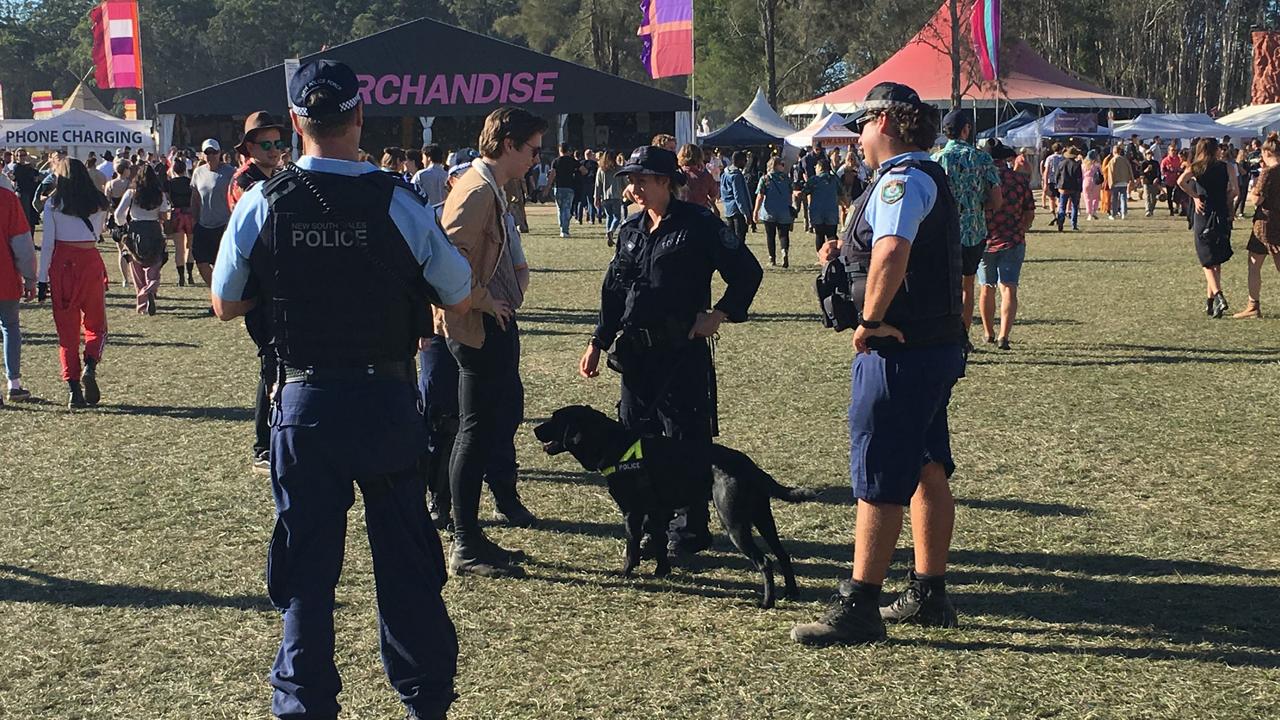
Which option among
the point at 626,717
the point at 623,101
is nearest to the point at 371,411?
the point at 626,717

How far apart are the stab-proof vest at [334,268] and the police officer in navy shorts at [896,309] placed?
1.62 meters

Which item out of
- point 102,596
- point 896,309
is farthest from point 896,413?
point 102,596

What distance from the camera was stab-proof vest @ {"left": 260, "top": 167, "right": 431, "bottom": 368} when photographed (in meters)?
3.28

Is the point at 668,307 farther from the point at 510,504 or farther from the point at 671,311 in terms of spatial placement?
the point at 510,504

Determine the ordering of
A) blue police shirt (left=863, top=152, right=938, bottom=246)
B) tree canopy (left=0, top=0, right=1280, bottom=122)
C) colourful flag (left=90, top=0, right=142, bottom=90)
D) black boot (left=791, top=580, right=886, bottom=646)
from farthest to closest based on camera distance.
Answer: tree canopy (left=0, top=0, right=1280, bottom=122), colourful flag (left=90, top=0, right=142, bottom=90), black boot (left=791, top=580, right=886, bottom=646), blue police shirt (left=863, top=152, right=938, bottom=246)

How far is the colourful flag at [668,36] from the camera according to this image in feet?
96.7

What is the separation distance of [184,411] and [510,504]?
4030 mm

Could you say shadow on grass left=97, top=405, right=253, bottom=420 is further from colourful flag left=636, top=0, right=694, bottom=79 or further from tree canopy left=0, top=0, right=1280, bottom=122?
tree canopy left=0, top=0, right=1280, bottom=122

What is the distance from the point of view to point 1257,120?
4469cm

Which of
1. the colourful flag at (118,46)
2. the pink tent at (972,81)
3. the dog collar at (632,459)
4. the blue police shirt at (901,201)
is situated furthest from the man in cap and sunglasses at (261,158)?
the pink tent at (972,81)

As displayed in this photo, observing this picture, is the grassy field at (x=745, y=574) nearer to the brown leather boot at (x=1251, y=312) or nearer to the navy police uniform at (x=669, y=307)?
the navy police uniform at (x=669, y=307)

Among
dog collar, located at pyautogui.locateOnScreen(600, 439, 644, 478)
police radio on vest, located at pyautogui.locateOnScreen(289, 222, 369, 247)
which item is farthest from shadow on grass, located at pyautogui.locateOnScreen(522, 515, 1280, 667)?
police radio on vest, located at pyautogui.locateOnScreen(289, 222, 369, 247)

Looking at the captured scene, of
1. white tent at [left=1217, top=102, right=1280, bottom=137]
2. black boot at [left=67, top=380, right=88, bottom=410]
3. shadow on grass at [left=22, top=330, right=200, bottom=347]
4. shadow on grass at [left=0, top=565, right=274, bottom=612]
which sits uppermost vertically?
white tent at [left=1217, top=102, right=1280, bottom=137]

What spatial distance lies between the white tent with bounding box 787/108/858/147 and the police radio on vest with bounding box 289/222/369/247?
40065 mm
